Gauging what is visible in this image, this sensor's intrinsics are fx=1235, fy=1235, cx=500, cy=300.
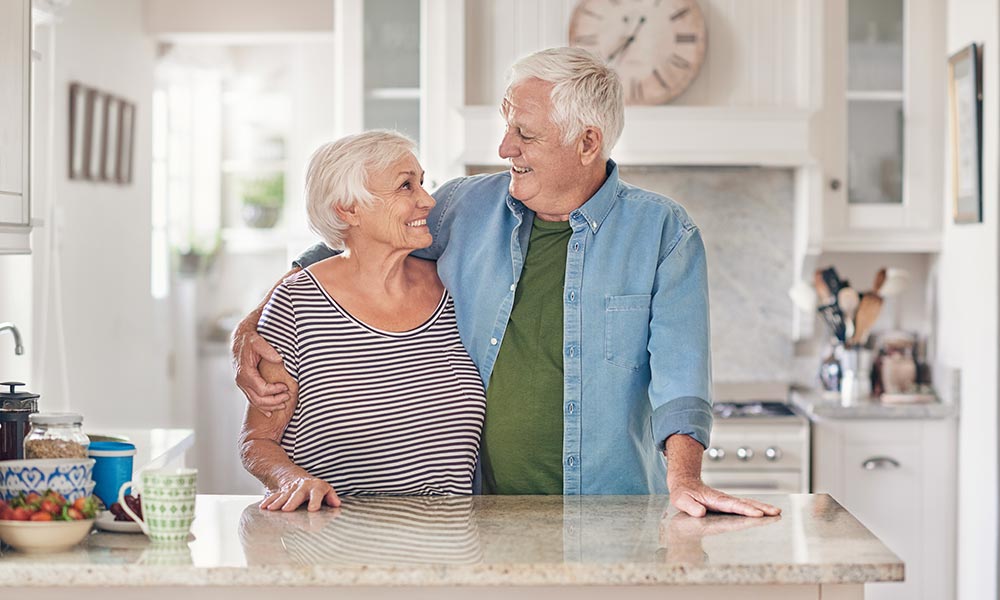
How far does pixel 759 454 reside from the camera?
3.85m

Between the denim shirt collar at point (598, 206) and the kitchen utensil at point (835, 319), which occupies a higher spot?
the denim shirt collar at point (598, 206)

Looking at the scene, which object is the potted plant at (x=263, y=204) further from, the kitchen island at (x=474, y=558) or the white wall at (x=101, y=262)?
the kitchen island at (x=474, y=558)

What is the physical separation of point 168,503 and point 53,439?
23cm

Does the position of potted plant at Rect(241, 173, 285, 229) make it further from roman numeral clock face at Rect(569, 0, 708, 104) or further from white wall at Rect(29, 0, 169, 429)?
roman numeral clock face at Rect(569, 0, 708, 104)

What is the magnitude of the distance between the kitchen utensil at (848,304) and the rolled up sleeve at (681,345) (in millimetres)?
2099

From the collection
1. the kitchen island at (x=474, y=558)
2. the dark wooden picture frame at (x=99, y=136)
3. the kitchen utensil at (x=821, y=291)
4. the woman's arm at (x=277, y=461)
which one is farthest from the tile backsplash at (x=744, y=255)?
the kitchen island at (x=474, y=558)

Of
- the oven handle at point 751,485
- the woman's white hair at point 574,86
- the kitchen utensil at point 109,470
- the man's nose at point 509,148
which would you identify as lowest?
the oven handle at point 751,485

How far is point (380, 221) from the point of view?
6.88ft

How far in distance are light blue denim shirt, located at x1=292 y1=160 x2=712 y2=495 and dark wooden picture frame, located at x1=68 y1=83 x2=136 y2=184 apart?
2497 mm

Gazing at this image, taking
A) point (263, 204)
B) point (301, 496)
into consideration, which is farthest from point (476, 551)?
point (263, 204)

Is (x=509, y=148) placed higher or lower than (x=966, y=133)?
lower

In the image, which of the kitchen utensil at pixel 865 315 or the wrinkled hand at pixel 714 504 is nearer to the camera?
the wrinkled hand at pixel 714 504

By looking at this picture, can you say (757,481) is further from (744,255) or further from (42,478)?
(42,478)

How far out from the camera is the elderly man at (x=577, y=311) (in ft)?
6.93
